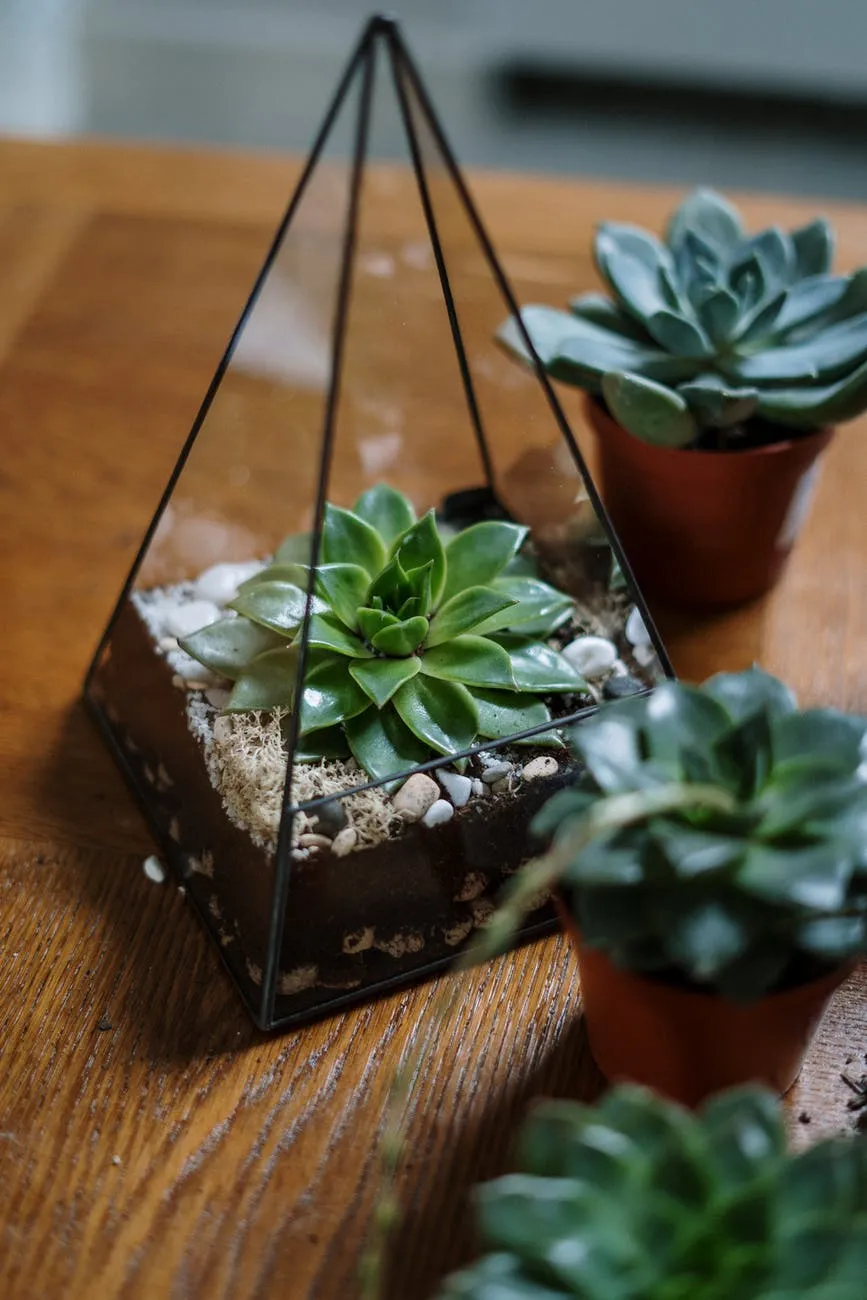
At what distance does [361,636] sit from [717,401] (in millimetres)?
220

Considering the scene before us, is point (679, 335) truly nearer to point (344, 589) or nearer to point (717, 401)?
point (717, 401)

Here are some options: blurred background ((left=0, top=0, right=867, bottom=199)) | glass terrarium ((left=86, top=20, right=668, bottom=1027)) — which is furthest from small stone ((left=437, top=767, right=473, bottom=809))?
blurred background ((left=0, top=0, right=867, bottom=199))

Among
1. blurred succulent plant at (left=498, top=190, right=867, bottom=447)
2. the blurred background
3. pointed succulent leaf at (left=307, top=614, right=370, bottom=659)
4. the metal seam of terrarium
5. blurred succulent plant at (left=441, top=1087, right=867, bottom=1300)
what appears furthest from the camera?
the blurred background

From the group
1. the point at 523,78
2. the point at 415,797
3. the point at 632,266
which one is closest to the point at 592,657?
the point at 415,797

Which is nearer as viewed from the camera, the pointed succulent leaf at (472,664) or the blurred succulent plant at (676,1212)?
the blurred succulent plant at (676,1212)

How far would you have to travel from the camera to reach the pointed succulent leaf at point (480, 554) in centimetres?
62

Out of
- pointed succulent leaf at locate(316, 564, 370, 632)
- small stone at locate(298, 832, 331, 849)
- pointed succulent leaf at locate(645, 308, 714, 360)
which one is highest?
pointed succulent leaf at locate(645, 308, 714, 360)

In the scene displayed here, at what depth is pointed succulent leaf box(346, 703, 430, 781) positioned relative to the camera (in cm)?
56

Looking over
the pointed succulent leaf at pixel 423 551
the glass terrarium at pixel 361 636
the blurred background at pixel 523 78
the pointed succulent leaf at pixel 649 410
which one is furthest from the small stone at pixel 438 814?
the blurred background at pixel 523 78

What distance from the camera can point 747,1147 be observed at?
0.38 meters

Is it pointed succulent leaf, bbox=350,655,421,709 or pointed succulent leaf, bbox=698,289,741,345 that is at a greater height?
pointed succulent leaf, bbox=698,289,741,345

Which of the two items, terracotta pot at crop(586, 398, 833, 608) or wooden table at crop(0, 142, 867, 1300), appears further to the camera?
terracotta pot at crop(586, 398, 833, 608)

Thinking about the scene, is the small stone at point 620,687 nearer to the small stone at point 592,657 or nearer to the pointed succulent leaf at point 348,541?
the small stone at point 592,657

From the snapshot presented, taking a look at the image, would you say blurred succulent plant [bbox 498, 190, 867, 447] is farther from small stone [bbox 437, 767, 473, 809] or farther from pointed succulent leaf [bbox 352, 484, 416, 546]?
small stone [bbox 437, 767, 473, 809]
